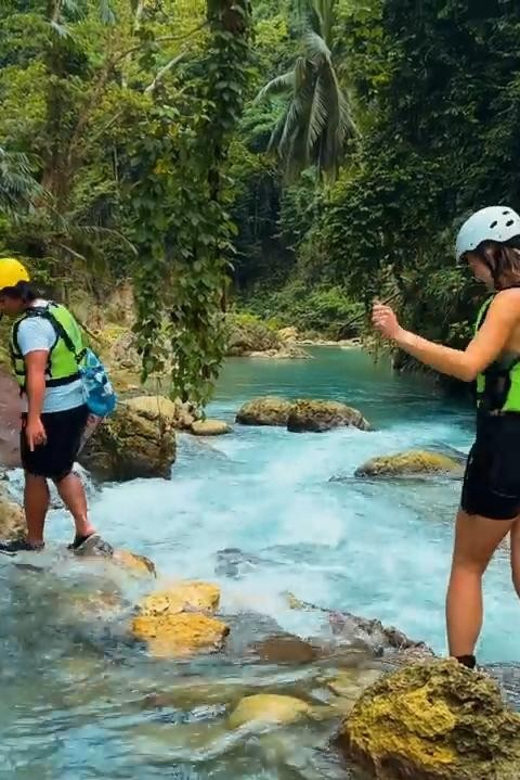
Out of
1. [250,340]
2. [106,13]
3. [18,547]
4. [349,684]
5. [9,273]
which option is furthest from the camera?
[250,340]

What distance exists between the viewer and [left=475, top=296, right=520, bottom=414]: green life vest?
123 inches

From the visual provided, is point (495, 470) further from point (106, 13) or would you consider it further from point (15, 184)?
point (106, 13)

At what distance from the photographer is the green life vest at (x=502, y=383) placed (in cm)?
312

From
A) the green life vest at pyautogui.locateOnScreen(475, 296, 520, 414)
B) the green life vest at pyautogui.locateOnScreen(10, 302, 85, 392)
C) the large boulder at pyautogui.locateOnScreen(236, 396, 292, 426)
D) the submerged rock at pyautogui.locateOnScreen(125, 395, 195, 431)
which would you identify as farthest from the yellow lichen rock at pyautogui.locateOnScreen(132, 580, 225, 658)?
the large boulder at pyautogui.locateOnScreen(236, 396, 292, 426)

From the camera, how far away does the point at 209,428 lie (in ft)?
42.8

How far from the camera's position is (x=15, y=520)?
19.7ft

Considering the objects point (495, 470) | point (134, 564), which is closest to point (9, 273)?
point (134, 564)

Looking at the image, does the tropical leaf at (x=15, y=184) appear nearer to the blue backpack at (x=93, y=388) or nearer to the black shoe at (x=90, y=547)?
the blue backpack at (x=93, y=388)

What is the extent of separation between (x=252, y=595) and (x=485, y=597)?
4.80 feet

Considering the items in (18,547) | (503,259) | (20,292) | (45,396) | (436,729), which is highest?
(503,259)

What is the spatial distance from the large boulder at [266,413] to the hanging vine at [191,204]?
26.0ft

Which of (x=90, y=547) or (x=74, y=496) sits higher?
(x=74, y=496)

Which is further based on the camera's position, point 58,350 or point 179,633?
point 58,350

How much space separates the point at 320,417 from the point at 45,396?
889 cm
